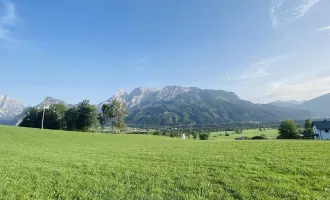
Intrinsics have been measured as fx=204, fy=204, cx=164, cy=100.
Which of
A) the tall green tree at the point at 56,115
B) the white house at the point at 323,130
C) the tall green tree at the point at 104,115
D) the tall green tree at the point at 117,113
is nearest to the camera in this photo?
the white house at the point at 323,130

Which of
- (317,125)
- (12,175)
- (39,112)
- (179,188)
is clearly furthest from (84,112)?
(317,125)

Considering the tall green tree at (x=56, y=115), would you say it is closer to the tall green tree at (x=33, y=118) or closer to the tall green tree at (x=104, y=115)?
the tall green tree at (x=33, y=118)

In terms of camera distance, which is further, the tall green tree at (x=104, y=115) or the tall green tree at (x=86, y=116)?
the tall green tree at (x=104, y=115)

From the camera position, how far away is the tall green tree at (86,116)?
331 ft

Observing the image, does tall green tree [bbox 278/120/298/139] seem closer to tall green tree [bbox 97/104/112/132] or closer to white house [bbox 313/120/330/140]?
white house [bbox 313/120/330/140]

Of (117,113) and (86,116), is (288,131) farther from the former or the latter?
(86,116)

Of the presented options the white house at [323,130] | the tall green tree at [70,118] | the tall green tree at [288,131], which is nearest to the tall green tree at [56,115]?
the tall green tree at [70,118]

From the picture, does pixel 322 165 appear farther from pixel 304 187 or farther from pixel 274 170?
pixel 304 187

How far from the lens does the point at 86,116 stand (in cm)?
10106

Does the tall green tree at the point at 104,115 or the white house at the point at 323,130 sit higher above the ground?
the tall green tree at the point at 104,115

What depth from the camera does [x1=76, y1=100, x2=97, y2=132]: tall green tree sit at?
101 metres

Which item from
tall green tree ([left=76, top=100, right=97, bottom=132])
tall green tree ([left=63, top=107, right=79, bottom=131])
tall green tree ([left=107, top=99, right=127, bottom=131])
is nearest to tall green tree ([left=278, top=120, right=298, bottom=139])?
tall green tree ([left=107, top=99, right=127, bottom=131])

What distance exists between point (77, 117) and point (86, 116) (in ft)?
15.6

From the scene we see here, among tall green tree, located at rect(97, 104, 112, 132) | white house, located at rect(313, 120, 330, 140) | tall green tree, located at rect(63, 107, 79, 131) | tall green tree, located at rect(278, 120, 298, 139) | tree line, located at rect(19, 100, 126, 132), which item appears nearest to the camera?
white house, located at rect(313, 120, 330, 140)
